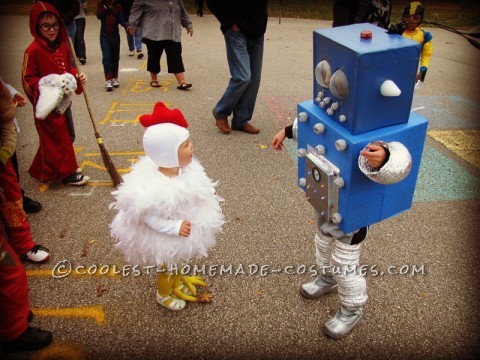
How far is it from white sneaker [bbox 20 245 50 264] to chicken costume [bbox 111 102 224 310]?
0.96m

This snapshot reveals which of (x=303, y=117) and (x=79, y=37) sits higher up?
(x=303, y=117)

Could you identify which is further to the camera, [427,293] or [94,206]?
[94,206]

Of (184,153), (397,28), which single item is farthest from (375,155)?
(184,153)

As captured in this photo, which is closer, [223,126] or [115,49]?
[223,126]

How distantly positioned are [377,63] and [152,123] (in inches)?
41.4

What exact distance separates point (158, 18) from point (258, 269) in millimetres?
4225

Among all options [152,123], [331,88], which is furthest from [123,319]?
[331,88]

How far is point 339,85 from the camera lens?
171 centimetres

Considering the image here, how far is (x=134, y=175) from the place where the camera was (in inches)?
A: 78.1

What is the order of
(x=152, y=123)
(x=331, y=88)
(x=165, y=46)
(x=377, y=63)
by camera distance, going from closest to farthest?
(x=377, y=63)
(x=331, y=88)
(x=152, y=123)
(x=165, y=46)

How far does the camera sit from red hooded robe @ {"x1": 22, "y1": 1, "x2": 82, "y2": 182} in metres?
3.11

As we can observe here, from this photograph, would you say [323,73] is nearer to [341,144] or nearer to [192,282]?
[341,144]

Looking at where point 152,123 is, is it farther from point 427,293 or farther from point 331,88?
point 427,293

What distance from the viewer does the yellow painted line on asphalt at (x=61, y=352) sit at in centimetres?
209
